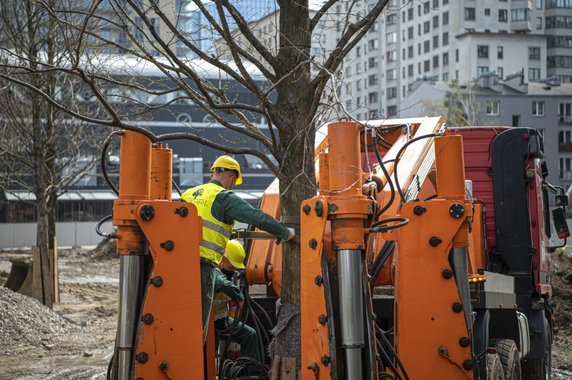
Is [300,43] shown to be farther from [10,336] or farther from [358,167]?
[10,336]

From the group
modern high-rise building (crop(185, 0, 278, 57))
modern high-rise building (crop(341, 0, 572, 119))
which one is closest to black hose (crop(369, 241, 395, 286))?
modern high-rise building (crop(185, 0, 278, 57))

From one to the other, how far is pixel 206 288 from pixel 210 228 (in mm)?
470

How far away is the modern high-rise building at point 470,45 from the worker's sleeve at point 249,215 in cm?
8402

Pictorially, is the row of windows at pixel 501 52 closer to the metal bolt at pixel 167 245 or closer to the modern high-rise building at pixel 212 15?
the modern high-rise building at pixel 212 15

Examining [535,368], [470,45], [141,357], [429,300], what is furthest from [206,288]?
[470,45]

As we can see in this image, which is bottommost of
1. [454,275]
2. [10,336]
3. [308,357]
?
[10,336]

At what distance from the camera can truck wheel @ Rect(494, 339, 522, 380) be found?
771 centimetres

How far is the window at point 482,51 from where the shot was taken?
3716 inches

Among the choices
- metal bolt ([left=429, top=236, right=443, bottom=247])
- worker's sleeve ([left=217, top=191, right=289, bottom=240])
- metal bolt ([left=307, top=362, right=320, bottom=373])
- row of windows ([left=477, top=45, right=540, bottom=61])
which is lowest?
metal bolt ([left=307, top=362, right=320, bottom=373])

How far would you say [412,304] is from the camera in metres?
6.04

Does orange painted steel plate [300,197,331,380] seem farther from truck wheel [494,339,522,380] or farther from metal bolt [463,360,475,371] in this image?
truck wheel [494,339,522,380]

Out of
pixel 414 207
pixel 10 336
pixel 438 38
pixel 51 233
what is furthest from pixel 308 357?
pixel 438 38

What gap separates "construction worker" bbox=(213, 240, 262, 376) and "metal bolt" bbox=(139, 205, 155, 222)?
1.21 m

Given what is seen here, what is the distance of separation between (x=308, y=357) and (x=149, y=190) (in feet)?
5.12
